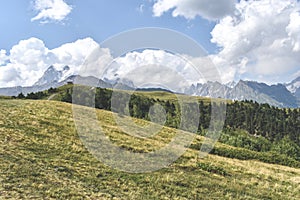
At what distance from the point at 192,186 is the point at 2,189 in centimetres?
1344

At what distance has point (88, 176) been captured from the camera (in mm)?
23625

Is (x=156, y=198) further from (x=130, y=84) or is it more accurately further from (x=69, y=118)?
(x=69, y=118)

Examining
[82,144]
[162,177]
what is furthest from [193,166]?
[82,144]

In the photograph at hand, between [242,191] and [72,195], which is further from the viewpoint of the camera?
[242,191]

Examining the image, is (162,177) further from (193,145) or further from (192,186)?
(193,145)

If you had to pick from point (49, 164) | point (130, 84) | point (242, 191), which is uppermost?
point (130, 84)

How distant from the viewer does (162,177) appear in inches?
1043

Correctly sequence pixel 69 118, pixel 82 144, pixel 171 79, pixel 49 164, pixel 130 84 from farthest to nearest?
1. pixel 69 118
2. pixel 82 144
3. pixel 130 84
4. pixel 171 79
5. pixel 49 164

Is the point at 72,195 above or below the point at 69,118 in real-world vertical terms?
below

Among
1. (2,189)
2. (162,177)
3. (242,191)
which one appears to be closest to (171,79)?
(162,177)

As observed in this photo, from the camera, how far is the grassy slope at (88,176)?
66.9ft

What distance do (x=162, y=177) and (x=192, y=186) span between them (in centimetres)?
263

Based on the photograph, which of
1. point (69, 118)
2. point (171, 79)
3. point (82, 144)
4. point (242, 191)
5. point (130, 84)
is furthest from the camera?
point (69, 118)

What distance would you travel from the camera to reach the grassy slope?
A: 20406 millimetres
